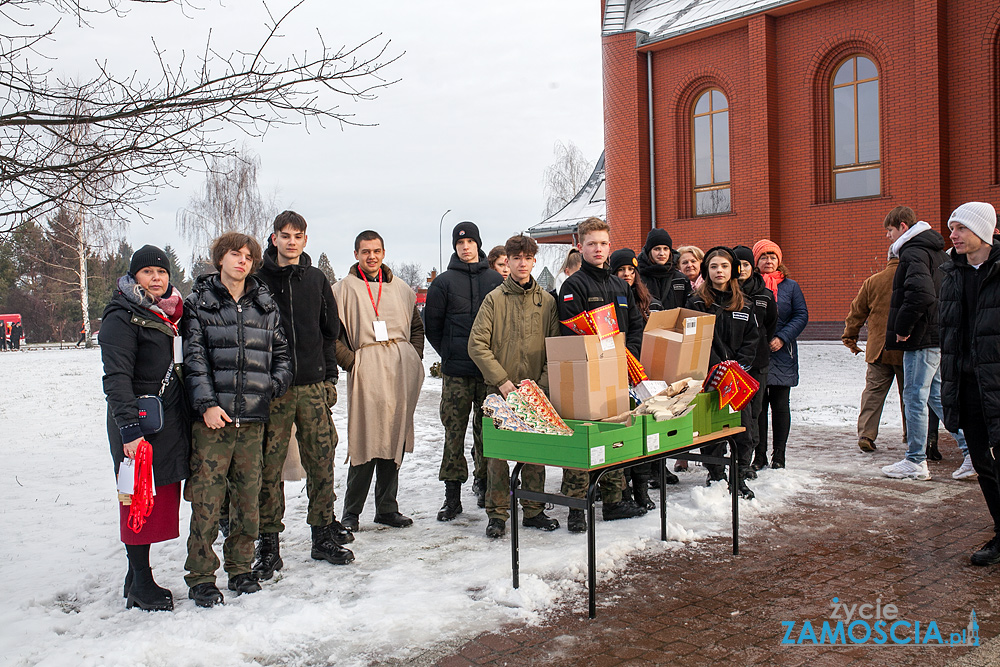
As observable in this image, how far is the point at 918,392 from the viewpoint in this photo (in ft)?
23.9

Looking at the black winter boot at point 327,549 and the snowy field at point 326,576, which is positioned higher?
the black winter boot at point 327,549

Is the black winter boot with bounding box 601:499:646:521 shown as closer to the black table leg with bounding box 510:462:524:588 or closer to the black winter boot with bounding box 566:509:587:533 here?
the black winter boot with bounding box 566:509:587:533

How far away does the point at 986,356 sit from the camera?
15.5ft

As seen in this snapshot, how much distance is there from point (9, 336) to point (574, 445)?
45.5m

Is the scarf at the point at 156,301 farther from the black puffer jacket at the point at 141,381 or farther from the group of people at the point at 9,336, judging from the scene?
the group of people at the point at 9,336

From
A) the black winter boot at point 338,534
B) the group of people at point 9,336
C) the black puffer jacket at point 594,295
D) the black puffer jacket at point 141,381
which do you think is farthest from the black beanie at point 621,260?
the group of people at point 9,336

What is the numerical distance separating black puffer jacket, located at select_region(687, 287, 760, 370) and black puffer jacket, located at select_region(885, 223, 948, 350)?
152 cm

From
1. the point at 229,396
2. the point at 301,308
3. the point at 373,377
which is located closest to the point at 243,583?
the point at 229,396

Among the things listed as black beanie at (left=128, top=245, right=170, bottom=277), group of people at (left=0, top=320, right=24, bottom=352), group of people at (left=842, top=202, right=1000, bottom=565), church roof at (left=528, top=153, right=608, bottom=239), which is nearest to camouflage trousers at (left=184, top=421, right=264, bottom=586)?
black beanie at (left=128, top=245, right=170, bottom=277)

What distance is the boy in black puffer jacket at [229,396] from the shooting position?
14.5 feet

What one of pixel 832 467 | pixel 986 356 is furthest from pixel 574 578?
pixel 832 467

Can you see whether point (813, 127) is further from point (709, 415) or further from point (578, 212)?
point (709, 415)

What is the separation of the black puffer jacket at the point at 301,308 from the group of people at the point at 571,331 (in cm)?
108

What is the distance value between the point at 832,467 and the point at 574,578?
399cm
